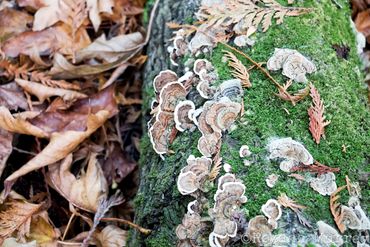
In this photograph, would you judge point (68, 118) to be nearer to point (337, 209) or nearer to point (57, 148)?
point (57, 148)

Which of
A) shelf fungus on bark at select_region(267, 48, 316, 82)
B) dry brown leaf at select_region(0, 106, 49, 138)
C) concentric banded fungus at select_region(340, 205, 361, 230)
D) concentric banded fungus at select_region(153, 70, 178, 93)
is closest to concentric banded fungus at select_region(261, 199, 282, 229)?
concentric banded fungus at select_region(340, 205, 361, 230)

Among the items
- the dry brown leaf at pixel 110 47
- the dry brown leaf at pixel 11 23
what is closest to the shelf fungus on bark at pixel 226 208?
the dry brown leaf at pixel 110 47

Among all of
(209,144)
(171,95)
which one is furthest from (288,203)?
(171,95)

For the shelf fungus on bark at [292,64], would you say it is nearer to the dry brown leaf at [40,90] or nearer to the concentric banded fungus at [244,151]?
the concentric banded fungus at [244,151]

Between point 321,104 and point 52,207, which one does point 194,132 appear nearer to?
point 321,104

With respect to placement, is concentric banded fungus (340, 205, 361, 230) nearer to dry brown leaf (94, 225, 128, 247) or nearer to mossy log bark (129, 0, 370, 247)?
mossy log bark (129, 0, 370, 247)

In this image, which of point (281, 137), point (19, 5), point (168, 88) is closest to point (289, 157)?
point (281, 137)
